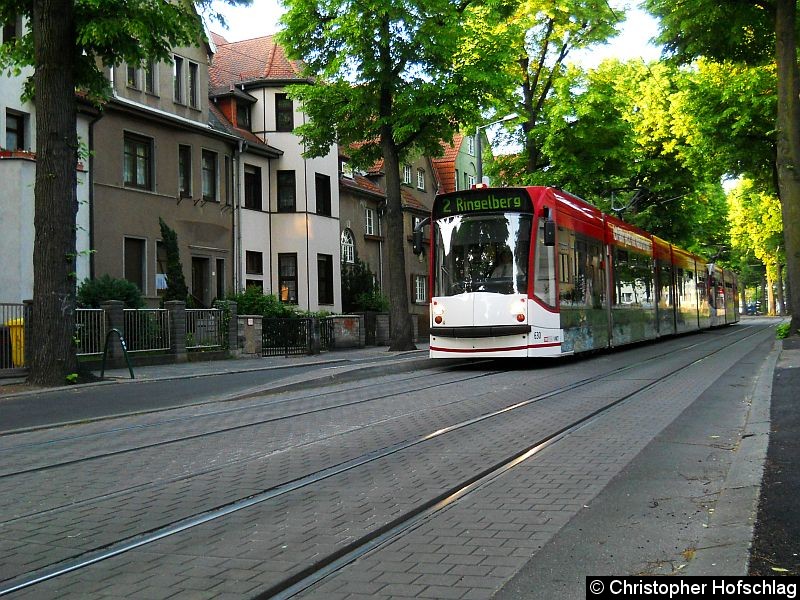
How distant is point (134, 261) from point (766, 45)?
20.5 meters

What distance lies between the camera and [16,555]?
192 inches

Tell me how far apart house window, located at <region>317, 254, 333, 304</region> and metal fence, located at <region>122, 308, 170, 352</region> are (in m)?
14.6

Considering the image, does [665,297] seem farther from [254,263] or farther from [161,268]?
[161,268]

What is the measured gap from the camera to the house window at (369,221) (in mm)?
42906

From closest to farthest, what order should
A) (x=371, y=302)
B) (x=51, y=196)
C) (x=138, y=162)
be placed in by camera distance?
(x=51, y=196), (x=138, y=162), (x=371, y=302)

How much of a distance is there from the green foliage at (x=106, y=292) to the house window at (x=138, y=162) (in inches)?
228

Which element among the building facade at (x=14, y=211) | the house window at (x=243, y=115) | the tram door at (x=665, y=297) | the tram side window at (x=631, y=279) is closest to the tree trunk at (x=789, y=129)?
the tram side window at (x=631, y=279)

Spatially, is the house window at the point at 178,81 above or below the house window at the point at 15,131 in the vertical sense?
above

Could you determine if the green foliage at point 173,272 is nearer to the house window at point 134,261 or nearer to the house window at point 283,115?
the house window at point 134,261

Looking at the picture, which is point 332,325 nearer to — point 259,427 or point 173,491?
point 259,427

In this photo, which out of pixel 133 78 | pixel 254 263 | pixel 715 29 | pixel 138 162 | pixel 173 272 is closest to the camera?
pixel 715 29

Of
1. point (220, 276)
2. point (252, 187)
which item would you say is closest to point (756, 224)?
point (252, 187)

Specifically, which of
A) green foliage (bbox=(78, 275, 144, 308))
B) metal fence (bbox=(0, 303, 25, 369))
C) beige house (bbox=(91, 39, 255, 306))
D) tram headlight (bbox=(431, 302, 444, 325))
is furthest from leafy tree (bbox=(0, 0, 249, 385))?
beige house (bbox=(91, 39, 255, 306))

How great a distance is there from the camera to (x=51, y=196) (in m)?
16.0
